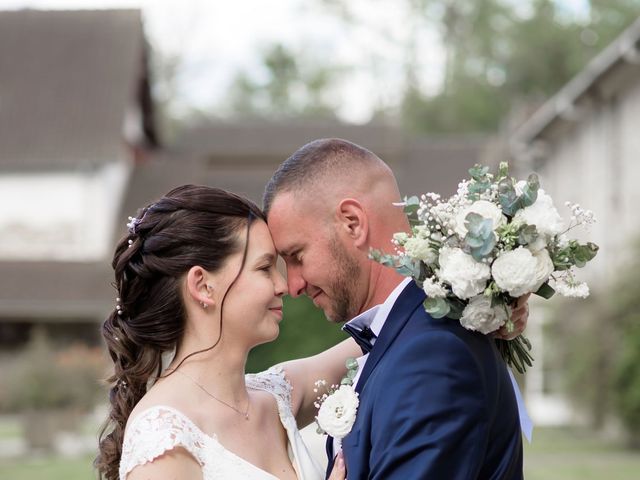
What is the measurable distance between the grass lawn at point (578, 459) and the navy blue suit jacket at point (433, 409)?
14.4 m

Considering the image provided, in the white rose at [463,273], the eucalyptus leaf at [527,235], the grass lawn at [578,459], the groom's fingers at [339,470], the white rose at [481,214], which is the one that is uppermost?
the white rose at [481,214]

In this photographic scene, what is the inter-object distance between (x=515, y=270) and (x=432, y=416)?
0.51m

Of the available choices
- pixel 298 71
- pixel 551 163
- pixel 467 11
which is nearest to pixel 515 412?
pixel 551 163

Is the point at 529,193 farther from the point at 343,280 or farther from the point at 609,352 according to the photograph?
the point at 609,352

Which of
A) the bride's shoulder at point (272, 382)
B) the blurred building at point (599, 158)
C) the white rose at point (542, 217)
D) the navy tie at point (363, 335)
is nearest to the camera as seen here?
the white rose at point (542, 217)

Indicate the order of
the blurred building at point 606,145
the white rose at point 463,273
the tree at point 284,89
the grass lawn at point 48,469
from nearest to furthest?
the white rose at point 463,273, the grass lawn at point 48,469, the blurred building at point 606,145, the tree at point 284,89

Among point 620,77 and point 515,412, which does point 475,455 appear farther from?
point 620,77

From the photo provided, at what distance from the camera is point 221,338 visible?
4324 mm

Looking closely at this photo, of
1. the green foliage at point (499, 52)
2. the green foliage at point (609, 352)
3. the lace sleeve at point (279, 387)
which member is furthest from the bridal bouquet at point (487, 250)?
the green foliage at point (499, 52)

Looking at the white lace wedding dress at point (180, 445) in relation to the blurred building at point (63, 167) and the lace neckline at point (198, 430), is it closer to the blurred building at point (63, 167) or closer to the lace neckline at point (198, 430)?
the lace neckline at point (198, 430)

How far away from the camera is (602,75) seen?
26219mm

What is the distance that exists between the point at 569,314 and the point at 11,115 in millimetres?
21916

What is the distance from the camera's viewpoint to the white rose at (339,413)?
12.4 ft

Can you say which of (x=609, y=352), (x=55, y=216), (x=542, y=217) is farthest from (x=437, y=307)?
(x=55, y=216)
